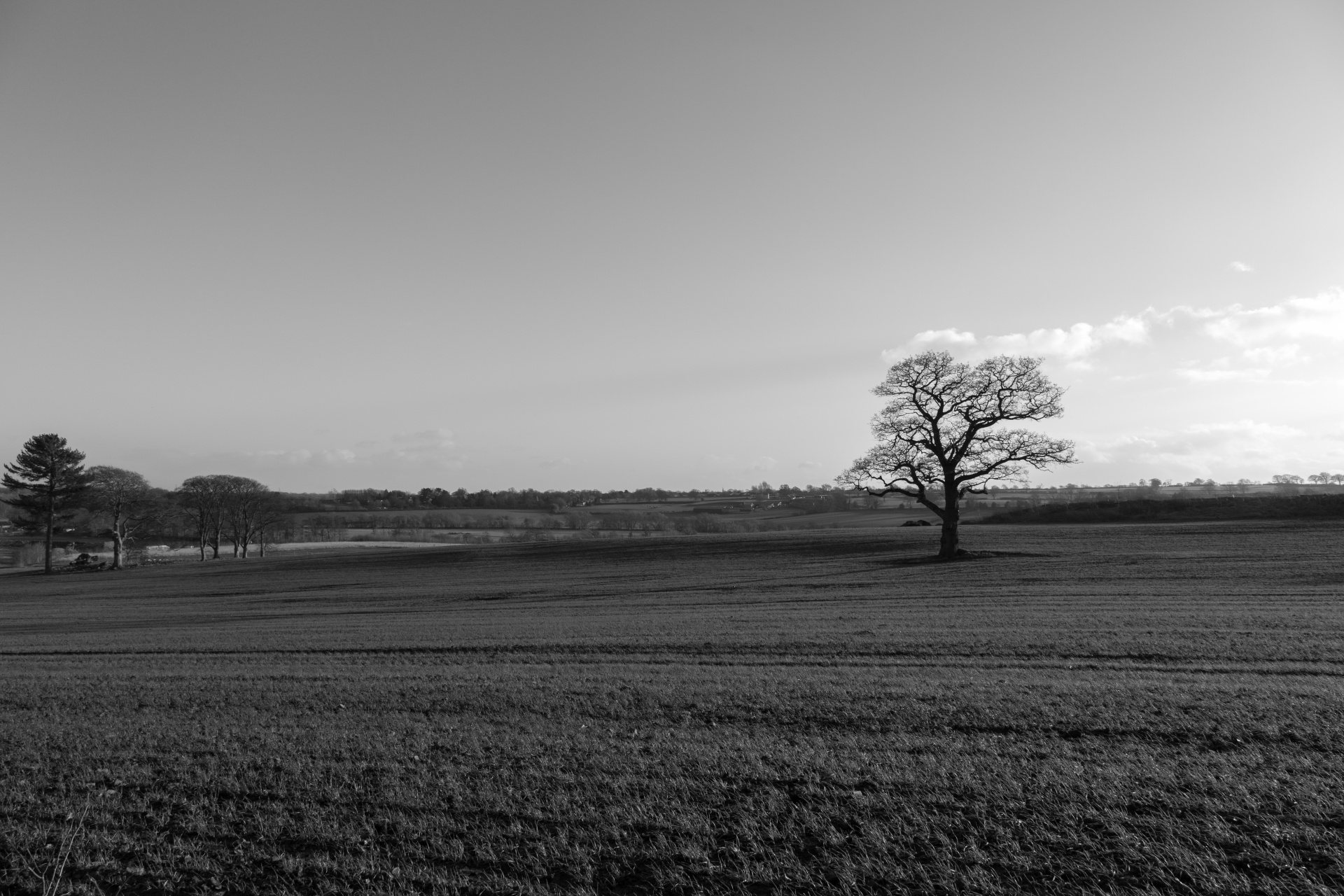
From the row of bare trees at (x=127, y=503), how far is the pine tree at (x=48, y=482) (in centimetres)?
6

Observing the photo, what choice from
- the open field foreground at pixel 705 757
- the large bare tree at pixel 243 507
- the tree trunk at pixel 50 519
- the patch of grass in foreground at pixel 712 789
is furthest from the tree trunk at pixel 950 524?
the tree trunk at pixel 50 519

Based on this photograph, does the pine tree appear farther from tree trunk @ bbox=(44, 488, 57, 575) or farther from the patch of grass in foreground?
the patch of grass in foreground

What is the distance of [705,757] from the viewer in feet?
25.9

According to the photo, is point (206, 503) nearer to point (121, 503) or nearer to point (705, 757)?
point (121, 503)

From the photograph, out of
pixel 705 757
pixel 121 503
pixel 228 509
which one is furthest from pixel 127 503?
pixel 705 757

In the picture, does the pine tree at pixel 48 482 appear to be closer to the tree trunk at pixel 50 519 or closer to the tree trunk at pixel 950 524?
the tree trunk at pixel 50 519

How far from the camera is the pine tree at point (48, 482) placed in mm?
63688

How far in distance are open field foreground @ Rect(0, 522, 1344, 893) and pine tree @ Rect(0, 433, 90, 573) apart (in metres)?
56.0

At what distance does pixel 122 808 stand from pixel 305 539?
9621 cm

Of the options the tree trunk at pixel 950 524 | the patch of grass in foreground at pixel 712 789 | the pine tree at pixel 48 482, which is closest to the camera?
the patch of grass in foreground at pixel 712 789

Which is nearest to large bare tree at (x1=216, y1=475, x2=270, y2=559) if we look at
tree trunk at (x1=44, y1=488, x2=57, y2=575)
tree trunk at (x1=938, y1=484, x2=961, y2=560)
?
tree trunk at (x1=44, y1=488, x2=57, y2=575)

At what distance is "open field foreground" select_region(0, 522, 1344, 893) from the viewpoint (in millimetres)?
5691

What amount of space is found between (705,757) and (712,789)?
34.6 inches

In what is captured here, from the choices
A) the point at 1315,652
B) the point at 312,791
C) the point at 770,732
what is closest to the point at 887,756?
the point at 770,732
